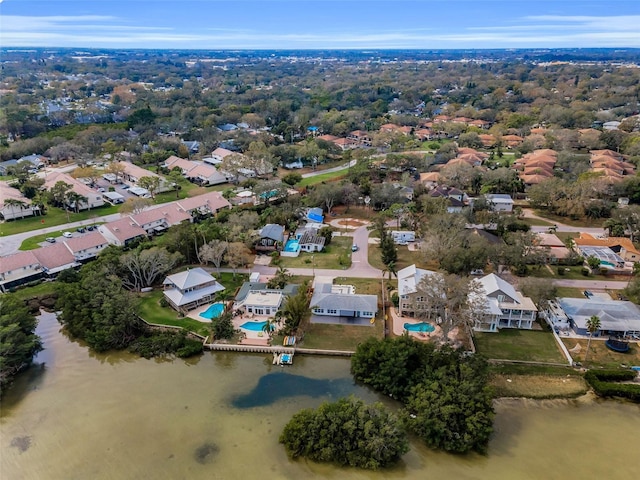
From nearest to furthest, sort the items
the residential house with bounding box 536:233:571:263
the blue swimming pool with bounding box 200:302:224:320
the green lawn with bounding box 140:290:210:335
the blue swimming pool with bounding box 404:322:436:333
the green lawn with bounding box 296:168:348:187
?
the blue swimming pool with bounding box 404:322:436:333 → the green lawn with bounding box 140:290:210:335 → the blue swimming pool with bounding box 200:302:224:320 → the residential house with bounding box 536:233:571:263 → the green lawn with bounding box 296:168:348:187

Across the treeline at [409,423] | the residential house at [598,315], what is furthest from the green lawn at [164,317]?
the residential house at [598,315]

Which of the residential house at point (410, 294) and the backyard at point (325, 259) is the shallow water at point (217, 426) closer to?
the residential house at point (410, 294)

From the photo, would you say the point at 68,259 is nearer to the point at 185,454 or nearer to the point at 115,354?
the point at 115,354

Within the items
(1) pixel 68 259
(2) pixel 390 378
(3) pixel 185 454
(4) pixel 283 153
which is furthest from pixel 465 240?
(4) pixel 283 153

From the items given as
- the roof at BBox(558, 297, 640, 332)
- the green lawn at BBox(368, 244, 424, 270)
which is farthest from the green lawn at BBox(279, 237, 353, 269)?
the roof at BBox(558, 297, 640, 332)

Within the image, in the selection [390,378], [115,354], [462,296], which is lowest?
[115,354]

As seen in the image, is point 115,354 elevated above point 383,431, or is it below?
below

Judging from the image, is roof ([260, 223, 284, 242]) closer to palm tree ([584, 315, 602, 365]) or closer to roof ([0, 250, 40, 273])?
roof ([0, 250, 40, 273])
